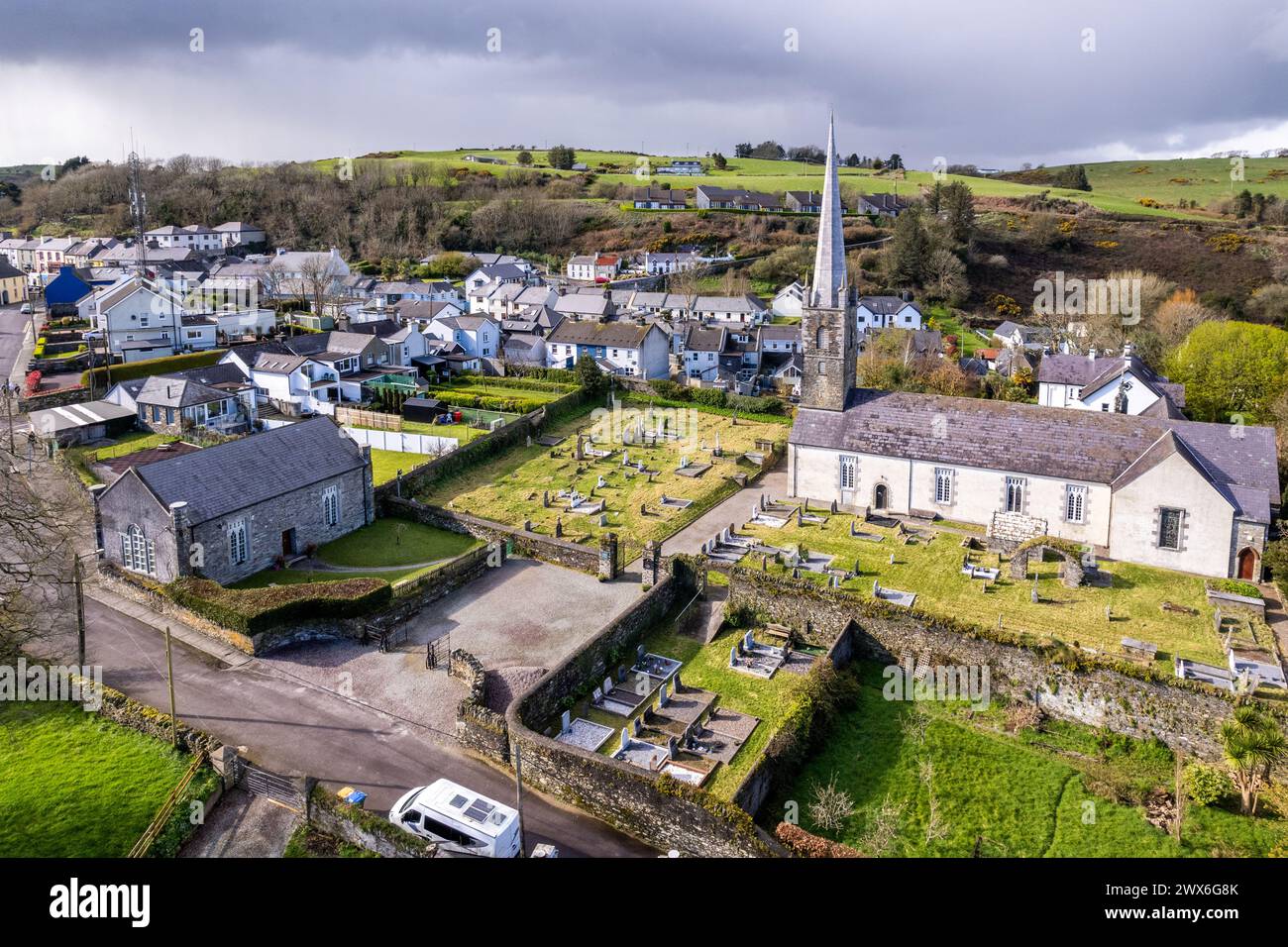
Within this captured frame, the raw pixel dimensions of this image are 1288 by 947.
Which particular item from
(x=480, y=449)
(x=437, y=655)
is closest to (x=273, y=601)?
(x=437, y=655)

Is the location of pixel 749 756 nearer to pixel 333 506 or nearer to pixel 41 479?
pixel 333 506

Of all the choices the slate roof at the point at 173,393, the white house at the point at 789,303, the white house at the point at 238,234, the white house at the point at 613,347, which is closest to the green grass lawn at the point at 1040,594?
the white house at the point at 613,347

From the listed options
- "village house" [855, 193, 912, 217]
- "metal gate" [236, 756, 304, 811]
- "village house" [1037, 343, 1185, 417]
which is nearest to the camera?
"metal gate" [236, 756, 304, 811]

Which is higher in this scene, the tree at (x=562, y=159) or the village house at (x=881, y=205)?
the tree at (x=562, y=159)

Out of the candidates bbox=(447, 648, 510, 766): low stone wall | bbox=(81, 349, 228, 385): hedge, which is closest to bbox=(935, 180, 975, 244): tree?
bbox=(81, 349, 228, 385): hedge

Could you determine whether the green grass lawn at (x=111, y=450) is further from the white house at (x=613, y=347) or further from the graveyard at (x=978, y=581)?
the graveyard at (x=978, y=581)

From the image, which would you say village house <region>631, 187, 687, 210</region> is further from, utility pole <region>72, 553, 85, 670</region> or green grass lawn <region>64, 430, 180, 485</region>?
utility pole <region>72, 553, 85, 670</region>

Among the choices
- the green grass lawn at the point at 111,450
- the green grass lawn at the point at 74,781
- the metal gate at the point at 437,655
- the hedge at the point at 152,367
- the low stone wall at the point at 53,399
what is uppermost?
the hedge at the point at 152,367
